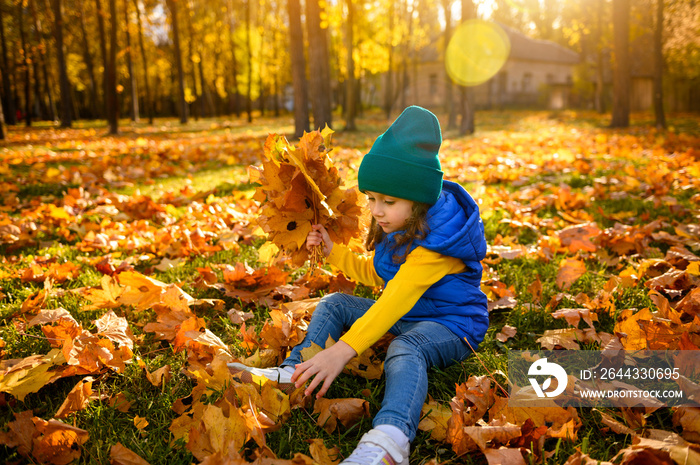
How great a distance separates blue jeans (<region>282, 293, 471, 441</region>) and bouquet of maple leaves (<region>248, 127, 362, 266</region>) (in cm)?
30

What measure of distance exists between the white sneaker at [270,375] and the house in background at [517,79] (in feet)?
125

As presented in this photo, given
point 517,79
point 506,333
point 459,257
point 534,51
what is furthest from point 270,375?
point 534,51

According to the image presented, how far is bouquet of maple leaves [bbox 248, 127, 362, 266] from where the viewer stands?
1.90m

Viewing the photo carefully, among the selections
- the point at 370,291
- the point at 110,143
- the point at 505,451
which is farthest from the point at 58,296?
the point at 110,143

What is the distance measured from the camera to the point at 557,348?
2.18 metres

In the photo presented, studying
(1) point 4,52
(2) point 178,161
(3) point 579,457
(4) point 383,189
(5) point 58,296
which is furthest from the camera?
(1) point 4,52

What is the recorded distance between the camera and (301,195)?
6.49 ft

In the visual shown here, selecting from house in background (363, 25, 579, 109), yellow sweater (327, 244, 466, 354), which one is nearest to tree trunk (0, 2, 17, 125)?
yellow sweater (327, 244, 466, 354)

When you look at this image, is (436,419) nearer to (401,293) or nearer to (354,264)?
(401,293)

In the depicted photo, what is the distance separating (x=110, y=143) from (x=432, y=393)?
1184 cm

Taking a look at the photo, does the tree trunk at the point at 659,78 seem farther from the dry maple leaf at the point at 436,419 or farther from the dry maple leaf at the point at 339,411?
the dry maple leaf at the point at 339,411

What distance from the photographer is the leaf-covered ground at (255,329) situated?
1.55m

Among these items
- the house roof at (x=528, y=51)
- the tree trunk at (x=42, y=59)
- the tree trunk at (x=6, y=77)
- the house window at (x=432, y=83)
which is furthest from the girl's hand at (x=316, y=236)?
the house window at (x=432, y=83)

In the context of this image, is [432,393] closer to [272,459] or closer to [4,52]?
[272,459]
